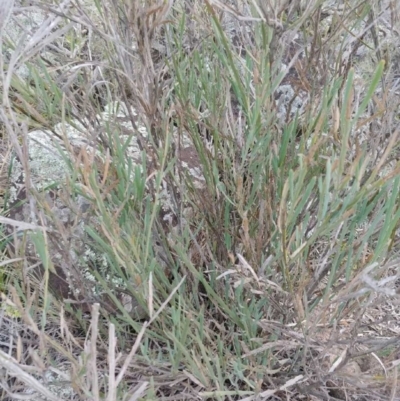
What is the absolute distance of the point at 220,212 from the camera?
3.61 feet

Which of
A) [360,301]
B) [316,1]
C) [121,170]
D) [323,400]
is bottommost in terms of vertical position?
[323,400]

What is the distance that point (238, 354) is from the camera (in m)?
1.06

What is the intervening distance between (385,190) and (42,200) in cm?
53

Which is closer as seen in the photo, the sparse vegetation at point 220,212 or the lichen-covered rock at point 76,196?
the sparse vegetation at point 220,212

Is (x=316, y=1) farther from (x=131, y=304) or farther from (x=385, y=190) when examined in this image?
(x=131, y=304)

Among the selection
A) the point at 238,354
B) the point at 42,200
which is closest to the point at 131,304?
the point at 238,354

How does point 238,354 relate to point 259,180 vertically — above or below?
below

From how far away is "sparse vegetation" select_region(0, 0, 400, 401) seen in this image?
76cm

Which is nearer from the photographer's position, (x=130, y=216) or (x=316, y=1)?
(x=316, y=1)

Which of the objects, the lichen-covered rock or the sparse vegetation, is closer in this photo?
the sparse vegetation

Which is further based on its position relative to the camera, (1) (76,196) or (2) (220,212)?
(1) (76,196)

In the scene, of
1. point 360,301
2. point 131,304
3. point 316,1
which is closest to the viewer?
point 316,1

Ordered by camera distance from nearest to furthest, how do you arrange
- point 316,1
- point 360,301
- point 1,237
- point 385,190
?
point 316,1
point 385,190
point 360,301
point 1,237

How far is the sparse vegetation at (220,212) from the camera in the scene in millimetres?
760
